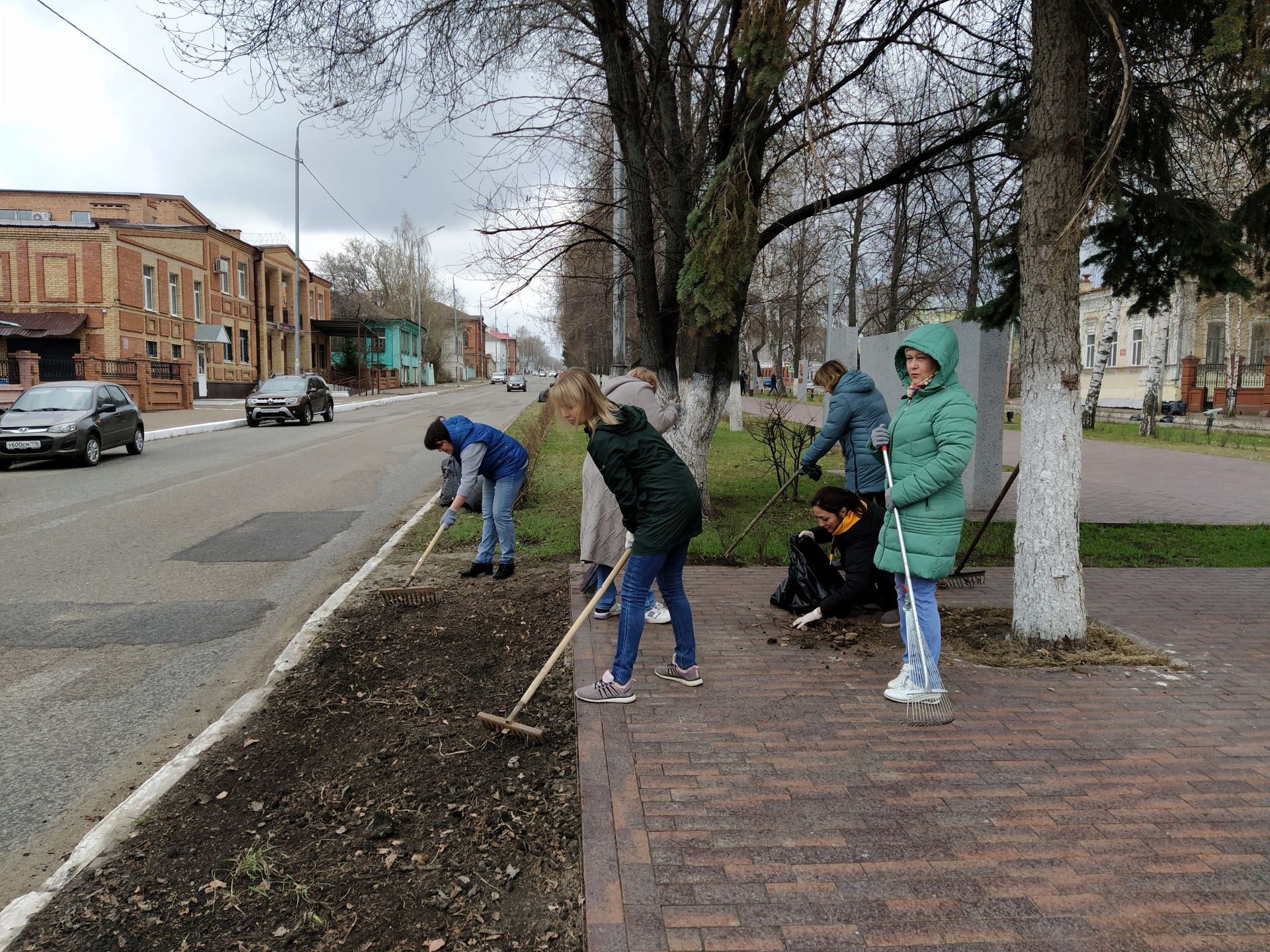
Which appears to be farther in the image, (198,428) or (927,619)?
(198,428)

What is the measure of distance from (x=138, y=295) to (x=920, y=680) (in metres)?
40.4

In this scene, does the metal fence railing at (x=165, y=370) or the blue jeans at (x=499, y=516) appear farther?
the metal fence railing at (x=165, y=370)

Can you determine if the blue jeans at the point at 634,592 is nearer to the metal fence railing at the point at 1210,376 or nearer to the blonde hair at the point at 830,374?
the blonde hair at the point at 830,374

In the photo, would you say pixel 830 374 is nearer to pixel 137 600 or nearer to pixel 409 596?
pixel 409 596

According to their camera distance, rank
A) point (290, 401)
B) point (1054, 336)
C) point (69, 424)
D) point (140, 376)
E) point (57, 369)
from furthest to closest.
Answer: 1. point (57, 369)
2. point (140, 376)
3. point (290, 401)
4. point (69, 424)
5. point (1054, 336)

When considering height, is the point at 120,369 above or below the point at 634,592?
above

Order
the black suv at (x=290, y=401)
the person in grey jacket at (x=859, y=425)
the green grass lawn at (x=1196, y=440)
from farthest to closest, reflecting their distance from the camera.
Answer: the black suv at (x=290, y=401) → the green grass lawn at (x=1196, y=440) → the person in grey jacket at (x=859, y=425)

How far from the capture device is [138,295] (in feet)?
119

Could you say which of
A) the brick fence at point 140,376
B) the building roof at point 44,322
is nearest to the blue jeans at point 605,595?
the brick fence at point 140,376

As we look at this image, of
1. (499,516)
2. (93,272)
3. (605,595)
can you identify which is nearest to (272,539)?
(499,516)

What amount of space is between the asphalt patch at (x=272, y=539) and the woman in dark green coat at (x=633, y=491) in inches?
190

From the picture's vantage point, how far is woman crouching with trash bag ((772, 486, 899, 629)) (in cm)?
538

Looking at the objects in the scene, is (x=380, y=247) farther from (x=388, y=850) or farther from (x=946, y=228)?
(x=388, y=850)

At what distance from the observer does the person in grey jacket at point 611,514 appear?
5.34m
